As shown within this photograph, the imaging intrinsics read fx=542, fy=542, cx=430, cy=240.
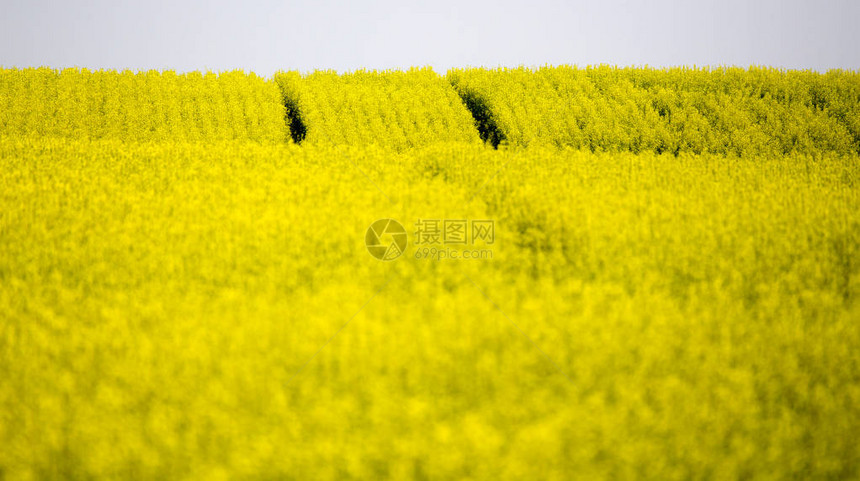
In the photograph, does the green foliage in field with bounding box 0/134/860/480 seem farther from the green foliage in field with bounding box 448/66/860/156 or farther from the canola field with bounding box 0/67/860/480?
the green foliage in field with bounding box 448/66/860/156

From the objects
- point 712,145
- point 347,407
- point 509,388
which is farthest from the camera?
point 712,145

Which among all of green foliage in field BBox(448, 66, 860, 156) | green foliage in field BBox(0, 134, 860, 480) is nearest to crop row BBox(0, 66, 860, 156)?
green foliage in field BBox(448, 66, 860, 156)

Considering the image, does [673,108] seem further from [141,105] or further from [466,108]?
[141,105]

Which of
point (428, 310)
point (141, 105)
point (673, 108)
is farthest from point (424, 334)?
point (141, 105)

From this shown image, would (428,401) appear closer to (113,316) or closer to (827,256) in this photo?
(113,316)

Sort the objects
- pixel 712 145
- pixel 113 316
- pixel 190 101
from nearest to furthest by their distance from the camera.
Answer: pixel 113 316, pixel 712 145, pixel 190 101

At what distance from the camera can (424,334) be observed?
11.0ft

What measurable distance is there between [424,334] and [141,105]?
11076 millimetres

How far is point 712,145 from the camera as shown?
10305 mm

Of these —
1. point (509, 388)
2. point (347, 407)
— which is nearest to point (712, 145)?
point (509, 388)

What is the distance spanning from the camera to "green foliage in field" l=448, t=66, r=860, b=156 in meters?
10.6

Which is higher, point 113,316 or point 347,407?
point 113,316

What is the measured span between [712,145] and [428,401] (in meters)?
9.60

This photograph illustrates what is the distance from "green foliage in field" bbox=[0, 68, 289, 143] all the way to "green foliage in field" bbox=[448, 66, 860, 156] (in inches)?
192
